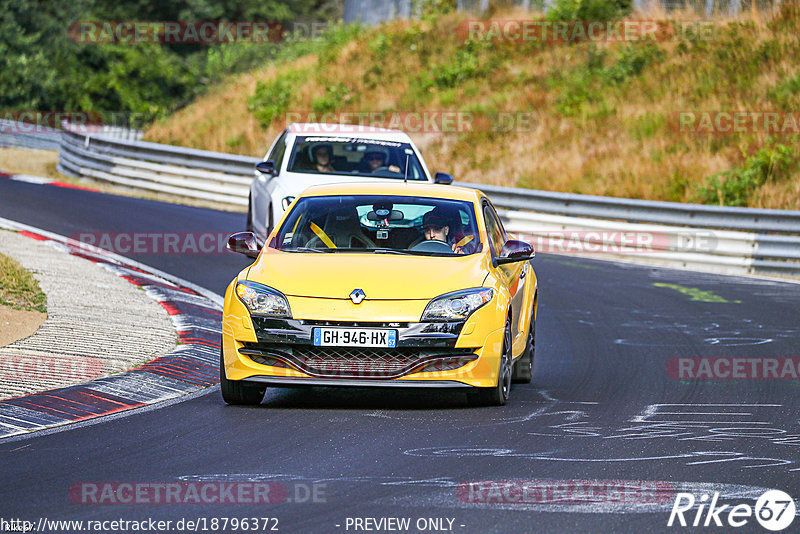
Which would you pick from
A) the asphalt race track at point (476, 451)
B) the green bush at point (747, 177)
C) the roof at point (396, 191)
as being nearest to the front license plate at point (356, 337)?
the asphalt race track at point (476, 451)

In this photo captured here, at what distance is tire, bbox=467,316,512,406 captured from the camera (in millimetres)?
8844

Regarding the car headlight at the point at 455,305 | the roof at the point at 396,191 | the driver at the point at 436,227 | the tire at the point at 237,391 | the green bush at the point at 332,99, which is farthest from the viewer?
the green bush at the point at 332,99

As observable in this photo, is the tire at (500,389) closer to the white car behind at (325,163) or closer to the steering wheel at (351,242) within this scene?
the steering wheel at (351,242)

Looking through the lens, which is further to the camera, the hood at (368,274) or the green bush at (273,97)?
the green bush at (273,97)

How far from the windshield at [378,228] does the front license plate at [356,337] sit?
1.08 metres

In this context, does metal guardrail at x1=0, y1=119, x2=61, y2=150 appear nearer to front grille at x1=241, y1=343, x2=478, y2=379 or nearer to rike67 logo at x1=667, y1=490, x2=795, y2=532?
front grille at x1=241, y1=343, x2=478, y2=379

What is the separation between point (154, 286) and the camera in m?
14.9

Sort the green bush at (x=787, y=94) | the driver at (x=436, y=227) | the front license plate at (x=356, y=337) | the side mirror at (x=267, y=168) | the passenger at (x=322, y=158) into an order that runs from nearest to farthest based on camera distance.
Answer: the front license plate at (x=356, y=337), the driver at (x=436, y=227), the side mirror at (x=267, y=168), the passenger at (x=322, y=158), the green bush at (x=787, y=94)

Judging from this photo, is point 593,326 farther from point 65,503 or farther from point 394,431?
point 65,503

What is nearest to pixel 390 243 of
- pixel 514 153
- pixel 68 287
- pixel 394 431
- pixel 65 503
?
pixel 394 431

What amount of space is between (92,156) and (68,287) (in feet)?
52.6

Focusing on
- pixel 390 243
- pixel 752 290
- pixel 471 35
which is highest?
pixel 471 35

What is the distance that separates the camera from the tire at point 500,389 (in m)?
8.84

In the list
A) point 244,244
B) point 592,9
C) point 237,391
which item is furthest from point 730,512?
point 592,9
